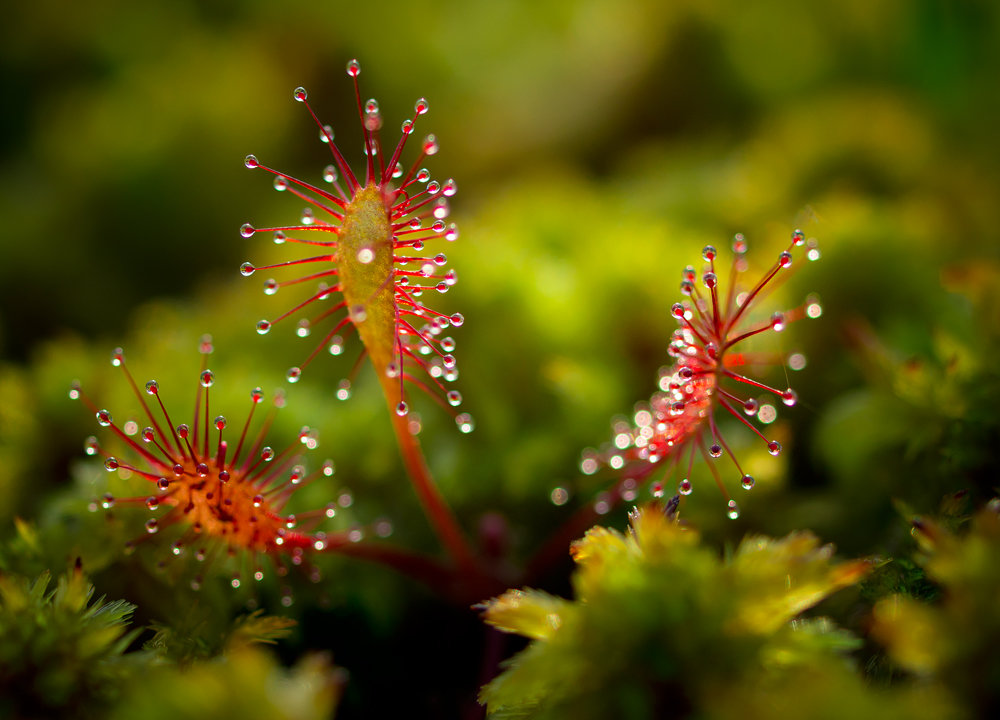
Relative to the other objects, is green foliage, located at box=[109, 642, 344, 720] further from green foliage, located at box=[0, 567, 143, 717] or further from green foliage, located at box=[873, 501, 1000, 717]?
green foliage, located at box=[873, 501, 1000, 717]

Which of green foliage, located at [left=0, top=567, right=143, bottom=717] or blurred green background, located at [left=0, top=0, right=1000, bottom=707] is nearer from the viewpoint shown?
green foliage, located at [left=0, top=567, right=143, bottom=717]

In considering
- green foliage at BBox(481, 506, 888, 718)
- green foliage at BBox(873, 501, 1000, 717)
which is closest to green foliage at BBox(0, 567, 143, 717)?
green foliage at BBox(481, 506, 888, 718)

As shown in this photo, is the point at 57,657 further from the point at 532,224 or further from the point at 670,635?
the point at 532,224

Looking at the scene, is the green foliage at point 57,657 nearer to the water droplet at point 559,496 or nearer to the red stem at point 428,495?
the red stem at point 428,495

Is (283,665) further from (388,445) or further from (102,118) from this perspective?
(102,118)

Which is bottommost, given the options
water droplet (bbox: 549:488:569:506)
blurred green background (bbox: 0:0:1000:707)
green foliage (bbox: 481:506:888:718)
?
green foliage (bbox: 481:506:888:718)
